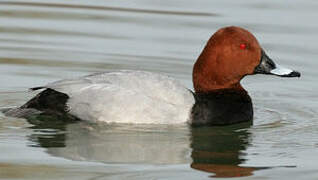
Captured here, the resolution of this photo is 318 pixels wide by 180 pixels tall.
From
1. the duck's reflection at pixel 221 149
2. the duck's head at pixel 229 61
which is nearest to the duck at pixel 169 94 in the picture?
the duck's head at pixel 229 61

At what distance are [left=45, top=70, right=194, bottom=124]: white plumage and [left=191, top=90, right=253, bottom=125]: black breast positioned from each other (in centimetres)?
10

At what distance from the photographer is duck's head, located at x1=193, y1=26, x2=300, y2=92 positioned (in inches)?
303

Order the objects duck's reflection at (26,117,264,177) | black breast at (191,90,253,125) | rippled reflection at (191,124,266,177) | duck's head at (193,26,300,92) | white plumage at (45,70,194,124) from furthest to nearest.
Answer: duck's head at (193,26,300,92) → black breast at (191,90,253,125) → white plumage at (45,70,194,124) → duck's reflection at (26,117,264,177) → rippled reflection at (191,124,266,177)

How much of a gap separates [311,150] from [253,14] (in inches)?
179

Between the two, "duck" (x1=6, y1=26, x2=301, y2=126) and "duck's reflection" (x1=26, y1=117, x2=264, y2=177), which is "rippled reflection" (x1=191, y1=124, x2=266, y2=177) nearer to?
"duck's reflection" (x1=26, y1=117, x2=264, y2=177)

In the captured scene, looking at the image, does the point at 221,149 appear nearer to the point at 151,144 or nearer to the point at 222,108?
the point at 151,144

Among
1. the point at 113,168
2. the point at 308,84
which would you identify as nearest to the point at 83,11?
the point at 308,84

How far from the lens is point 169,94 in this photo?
23.9 ft

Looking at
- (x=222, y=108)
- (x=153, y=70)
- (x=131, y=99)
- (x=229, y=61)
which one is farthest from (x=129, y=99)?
(x=153, y=70)

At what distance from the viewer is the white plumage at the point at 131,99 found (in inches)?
286

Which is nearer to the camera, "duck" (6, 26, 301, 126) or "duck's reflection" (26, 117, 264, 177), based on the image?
"duck's reflection" (26, 117, 264, 177)

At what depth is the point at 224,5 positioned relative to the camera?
11.7m

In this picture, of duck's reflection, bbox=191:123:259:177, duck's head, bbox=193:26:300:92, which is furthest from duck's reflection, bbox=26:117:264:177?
duck's head, bbox=193:26:300:92

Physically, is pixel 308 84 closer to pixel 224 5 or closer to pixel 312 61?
pixel 312 61
